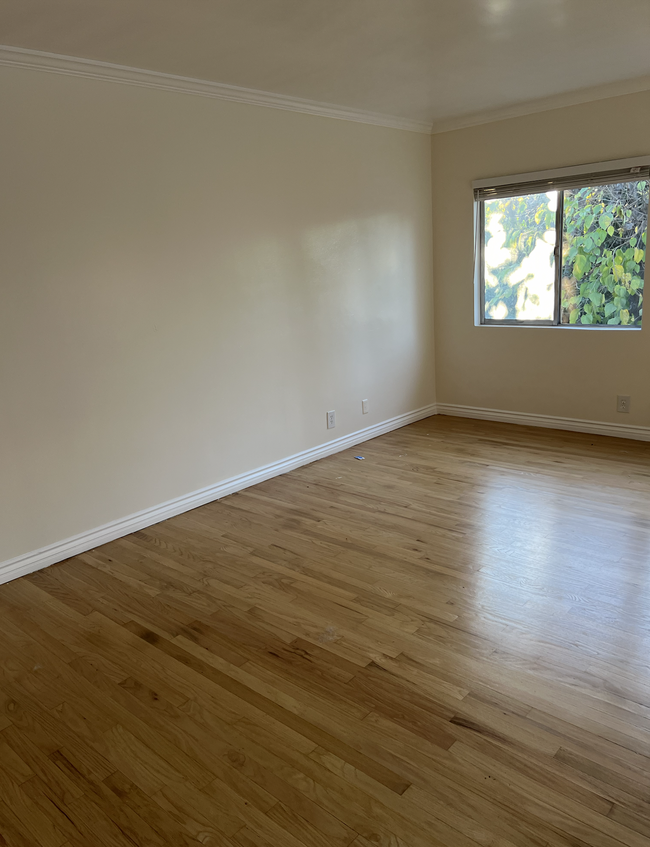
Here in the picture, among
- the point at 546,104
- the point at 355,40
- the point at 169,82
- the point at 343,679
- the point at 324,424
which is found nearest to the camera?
the point at 343,679

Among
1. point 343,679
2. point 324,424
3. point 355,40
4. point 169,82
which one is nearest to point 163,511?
point 324,424

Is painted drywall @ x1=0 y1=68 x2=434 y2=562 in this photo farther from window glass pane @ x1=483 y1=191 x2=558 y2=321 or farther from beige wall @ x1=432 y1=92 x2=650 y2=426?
window glass pane @ x1=483 y1=191 x2=558 y2=321

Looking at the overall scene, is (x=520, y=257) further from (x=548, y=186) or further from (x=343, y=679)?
(x=343, y=679)

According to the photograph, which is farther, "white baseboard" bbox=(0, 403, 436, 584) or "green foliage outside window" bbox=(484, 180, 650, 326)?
"green foliage outside window" bbox=(484, 180, 650, 326)

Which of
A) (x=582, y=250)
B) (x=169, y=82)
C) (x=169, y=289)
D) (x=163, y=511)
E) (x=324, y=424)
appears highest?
(x=169, y=82)

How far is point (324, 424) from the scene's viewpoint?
4707mm

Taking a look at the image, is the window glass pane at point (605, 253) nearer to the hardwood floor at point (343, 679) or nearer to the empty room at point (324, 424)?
the empty room at point (324, 424)

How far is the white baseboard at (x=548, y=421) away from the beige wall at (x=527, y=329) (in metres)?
0.05

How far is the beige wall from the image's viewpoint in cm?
445

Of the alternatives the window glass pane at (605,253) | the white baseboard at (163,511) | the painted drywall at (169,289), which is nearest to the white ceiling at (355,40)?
the painted drywall at (169,289)

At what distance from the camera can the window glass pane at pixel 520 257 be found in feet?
16.1

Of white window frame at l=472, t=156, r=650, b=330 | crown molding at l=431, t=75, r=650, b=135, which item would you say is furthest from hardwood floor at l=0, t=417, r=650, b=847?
crown molding at l=431, t=75, r=650, b=135

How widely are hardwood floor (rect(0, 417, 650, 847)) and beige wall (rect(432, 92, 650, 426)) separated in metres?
1.36

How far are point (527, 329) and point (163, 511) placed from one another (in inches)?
128
